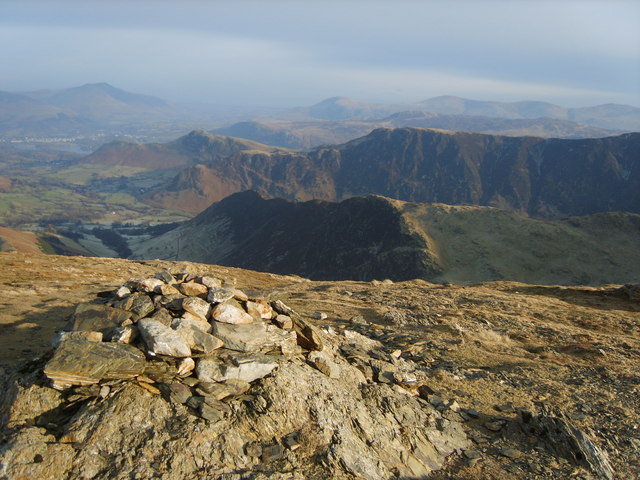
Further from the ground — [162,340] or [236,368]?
[162,340]

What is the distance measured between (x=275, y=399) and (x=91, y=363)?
4158mm

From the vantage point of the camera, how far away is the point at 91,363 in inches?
346

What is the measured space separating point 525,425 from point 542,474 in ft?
5.77

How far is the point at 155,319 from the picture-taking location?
1016 cm

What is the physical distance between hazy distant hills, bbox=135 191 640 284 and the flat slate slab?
205 feet

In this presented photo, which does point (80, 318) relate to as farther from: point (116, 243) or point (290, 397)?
point (116, 243)

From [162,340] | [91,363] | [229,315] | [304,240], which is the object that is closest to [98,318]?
[91,363]

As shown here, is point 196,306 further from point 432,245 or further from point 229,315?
point 432,245

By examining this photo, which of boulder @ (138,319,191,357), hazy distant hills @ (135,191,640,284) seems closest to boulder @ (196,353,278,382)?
boulder @ (138,319,191,357)

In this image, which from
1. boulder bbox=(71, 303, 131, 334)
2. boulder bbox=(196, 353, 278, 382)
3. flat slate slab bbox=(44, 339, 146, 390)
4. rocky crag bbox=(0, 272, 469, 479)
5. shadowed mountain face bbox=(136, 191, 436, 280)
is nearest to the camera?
rocky crag bbox=(0, 272, 469, 479)

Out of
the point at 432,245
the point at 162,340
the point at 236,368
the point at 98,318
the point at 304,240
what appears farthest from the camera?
the point at 304,240

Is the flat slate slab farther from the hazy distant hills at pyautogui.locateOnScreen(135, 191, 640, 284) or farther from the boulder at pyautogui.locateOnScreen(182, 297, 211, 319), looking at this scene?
the hazy distant hills at pyautogui.locateOnScreen(135, 191, 640, 284)

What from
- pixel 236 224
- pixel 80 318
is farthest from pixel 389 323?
pixel 236 224

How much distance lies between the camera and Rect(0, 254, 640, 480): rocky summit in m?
7.98
